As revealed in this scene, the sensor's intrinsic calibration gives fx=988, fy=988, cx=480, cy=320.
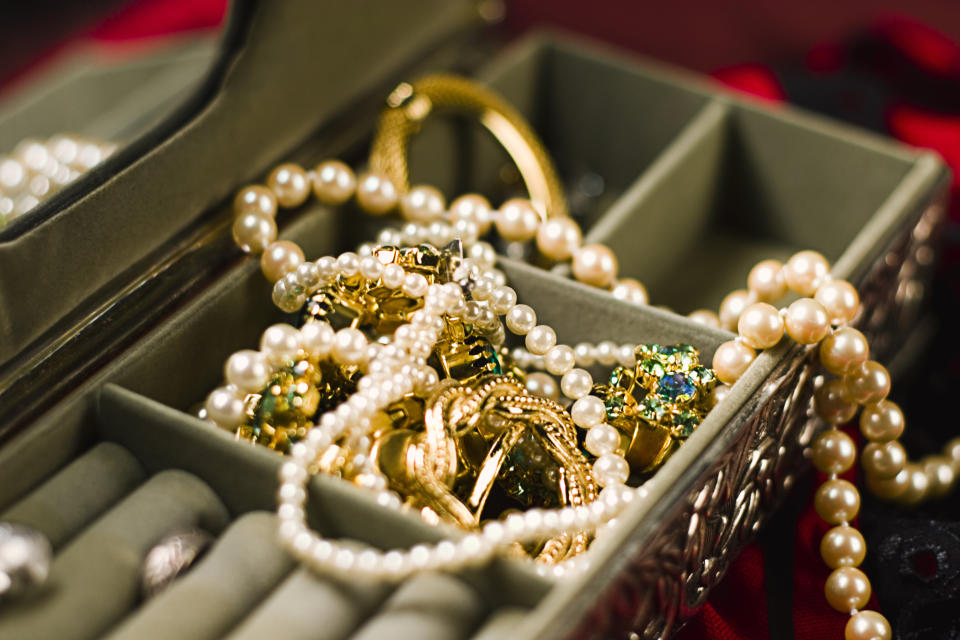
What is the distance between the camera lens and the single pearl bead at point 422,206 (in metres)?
0.93

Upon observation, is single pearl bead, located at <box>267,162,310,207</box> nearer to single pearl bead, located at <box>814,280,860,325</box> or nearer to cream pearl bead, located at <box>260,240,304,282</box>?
cream pearl bead, located at <box>260,240,304,282</box>

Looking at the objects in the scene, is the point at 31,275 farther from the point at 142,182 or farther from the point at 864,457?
the point at 864,457

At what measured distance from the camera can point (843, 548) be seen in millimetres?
842

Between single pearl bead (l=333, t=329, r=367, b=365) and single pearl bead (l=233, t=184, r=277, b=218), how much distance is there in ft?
0.65

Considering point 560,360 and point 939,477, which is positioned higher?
point 939,477

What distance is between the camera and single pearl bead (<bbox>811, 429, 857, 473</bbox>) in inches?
34.0

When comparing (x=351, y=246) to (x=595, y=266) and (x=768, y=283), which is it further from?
(x=768, y=283)

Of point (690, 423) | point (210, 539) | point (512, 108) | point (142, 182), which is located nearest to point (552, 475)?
point (690, 423)

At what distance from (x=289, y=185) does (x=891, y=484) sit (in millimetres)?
628

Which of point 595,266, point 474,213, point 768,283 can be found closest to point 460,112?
point 474,213

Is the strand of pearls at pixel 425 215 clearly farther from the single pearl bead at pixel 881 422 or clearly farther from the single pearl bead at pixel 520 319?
the single pearl bead at pixel 881 422

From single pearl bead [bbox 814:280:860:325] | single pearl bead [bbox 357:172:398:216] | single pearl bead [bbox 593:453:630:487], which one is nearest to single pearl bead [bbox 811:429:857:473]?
single pearl bead [bbox 814:280:860:325]

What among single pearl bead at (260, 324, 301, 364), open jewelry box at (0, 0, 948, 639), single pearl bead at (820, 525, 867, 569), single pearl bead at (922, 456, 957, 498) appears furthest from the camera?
single pearl bead at (922, 456, 957, 498)

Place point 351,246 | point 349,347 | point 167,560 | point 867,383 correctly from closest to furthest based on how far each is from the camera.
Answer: point 167,560, point 349,347, point 867,383, point 351,246
